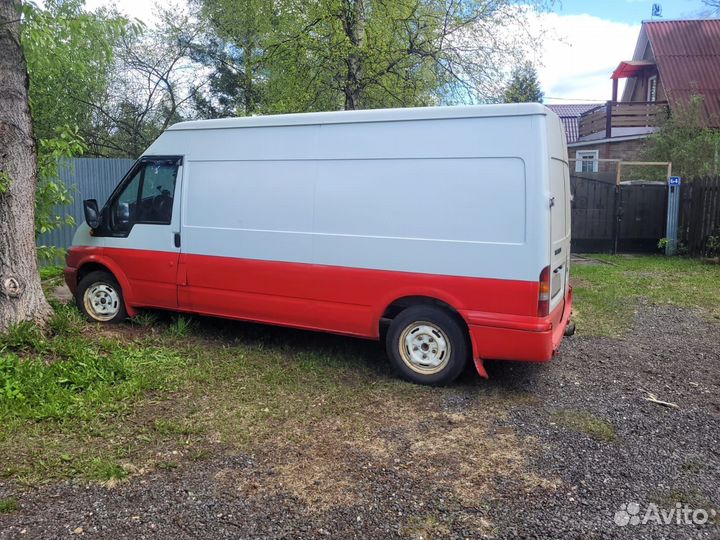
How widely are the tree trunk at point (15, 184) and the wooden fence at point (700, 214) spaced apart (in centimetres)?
1276

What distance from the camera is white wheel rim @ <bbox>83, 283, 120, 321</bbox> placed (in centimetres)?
649

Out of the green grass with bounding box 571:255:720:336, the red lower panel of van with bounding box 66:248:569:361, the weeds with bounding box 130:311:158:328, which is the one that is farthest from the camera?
the green grass with bounding box 571:255:720:336

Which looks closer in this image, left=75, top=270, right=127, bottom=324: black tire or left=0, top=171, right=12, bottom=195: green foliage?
left=0, top=171, right=12, bottom=195: green foliage

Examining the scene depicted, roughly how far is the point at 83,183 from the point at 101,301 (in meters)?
6.62

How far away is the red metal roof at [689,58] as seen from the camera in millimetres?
20406

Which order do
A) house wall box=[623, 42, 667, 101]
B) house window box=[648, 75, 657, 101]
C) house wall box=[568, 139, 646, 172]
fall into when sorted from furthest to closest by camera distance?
house window box=[648, 75, 657, 101] → house wall box=[623, 42, 667, 101] → house wall box=[568, 139, 646, 172]

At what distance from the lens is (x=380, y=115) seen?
4984 millimetres

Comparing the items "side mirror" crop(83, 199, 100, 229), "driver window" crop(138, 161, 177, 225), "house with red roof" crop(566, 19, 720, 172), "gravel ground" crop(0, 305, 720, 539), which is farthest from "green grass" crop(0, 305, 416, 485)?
"house with red roof" crop(566, 19, 720, 172)

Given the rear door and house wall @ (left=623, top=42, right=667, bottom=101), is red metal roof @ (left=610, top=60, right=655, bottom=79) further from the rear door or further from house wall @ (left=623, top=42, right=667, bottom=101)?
the rear door

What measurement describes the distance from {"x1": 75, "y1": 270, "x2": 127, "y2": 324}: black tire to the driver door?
22cm

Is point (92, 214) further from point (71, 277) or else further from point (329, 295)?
point (329, 295)

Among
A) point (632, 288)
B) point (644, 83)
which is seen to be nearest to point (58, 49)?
point (632, 288)

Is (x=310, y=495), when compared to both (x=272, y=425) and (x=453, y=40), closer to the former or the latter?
(x=272, y=425)

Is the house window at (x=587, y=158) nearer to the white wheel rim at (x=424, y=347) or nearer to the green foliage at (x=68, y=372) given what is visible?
the white wheel rim at (x=424, y=347)
